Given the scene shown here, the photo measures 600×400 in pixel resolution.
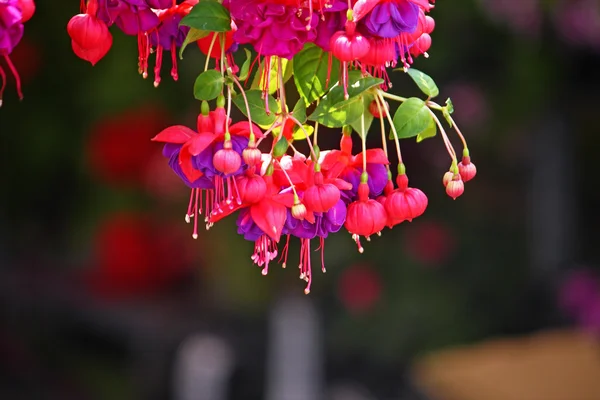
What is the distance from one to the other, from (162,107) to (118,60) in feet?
0.60

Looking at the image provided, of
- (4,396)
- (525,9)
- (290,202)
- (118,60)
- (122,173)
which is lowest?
(290,202)

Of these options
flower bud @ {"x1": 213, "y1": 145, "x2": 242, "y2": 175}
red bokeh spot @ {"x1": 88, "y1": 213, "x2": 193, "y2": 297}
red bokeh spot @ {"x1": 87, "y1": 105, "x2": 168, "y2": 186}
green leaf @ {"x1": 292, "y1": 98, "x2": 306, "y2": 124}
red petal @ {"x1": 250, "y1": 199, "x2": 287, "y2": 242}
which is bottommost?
red petal @ {"x1": 250, "y1": 199, "x2": 287, "y2": 242}

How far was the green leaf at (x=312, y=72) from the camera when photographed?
602 millimetres

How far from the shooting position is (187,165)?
1.90 feet

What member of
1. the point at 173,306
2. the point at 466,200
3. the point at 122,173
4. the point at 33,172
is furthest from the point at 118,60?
the point at 466,200

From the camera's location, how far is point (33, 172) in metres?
2.90

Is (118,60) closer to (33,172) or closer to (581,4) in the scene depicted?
(33,172)

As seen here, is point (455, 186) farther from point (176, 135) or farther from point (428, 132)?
point (176, 135)

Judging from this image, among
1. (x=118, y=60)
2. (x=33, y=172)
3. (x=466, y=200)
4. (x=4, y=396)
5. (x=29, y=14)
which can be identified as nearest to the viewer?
(x=29, y=14)

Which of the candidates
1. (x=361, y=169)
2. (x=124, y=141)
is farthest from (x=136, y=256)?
Answer: (x=361, y=169)

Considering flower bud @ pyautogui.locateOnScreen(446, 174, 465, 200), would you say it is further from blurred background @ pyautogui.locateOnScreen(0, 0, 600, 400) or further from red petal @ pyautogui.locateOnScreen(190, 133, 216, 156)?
blurred background @ pyautogui.locateOnScreen(0, 0, 600, 400)

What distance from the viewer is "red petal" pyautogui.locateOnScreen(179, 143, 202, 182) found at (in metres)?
0.58

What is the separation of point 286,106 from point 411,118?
0.27ft

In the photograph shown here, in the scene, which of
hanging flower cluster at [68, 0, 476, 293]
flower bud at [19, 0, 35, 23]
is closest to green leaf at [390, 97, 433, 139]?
hanging flower cluster at [68, 0, 476, 293]
